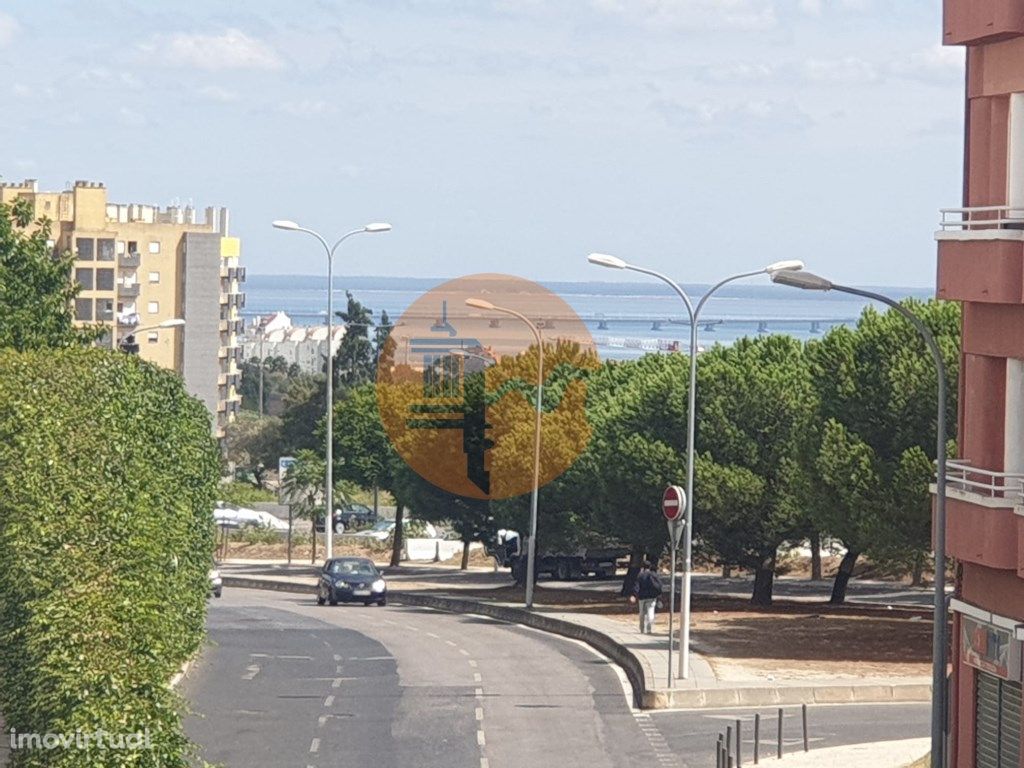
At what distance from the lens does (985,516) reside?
21672 mm

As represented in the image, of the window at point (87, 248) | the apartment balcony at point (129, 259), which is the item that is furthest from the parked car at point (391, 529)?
the apartment balcony at point (129, 259)

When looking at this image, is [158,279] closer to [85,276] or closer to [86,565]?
[85,276]

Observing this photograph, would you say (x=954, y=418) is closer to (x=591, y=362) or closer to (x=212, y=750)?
(x=212, y=750)

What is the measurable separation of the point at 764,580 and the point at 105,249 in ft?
318

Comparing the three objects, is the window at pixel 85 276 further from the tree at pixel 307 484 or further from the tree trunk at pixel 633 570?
the tree trunk at pixel 633 570

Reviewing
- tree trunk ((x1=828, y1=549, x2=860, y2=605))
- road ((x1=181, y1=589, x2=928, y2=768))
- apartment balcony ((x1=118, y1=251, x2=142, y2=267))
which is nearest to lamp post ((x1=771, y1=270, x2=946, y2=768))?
road ((x1=181, y1=589, x2=928, y2=768))

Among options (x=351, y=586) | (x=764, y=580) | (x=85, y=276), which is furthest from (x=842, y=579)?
(x=85, y=276)

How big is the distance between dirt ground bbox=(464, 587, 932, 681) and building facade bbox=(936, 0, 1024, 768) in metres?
11.2

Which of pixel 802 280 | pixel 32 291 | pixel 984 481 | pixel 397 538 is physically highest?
pixel 32 291

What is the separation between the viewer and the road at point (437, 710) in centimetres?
2633

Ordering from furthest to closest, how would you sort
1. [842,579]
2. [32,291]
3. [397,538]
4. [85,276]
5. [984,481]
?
1. [85,276]
2. [397,538]
3. [842,579]
4. [32,291]
5. [984,481]

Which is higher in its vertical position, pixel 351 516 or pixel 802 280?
pixel 802 280

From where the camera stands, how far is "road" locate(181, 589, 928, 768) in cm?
2633

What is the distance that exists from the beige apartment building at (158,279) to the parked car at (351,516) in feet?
111
